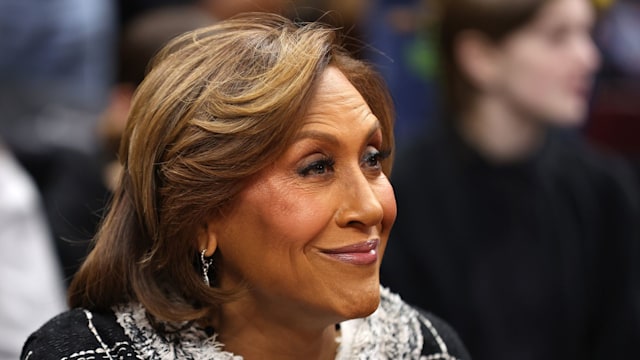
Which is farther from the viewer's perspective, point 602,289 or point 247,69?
point 602,289

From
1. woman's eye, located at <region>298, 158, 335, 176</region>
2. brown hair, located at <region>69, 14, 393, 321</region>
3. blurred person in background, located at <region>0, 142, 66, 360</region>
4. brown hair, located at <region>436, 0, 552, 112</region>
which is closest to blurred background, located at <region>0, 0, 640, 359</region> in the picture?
blurred person in background, located at <region>0, 142, 66, 360</region>

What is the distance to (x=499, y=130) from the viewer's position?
4.48 meters

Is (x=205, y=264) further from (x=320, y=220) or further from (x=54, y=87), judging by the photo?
(x=54, y=87)

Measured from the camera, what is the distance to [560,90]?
14.3ft

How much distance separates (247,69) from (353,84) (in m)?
0.21

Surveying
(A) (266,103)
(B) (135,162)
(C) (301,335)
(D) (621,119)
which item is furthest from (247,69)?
(D) (621,119)

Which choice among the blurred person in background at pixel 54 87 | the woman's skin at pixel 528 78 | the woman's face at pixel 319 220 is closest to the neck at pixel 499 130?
the woman's skin at pixel 528 78

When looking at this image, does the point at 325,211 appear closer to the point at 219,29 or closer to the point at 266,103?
the point at 266,103

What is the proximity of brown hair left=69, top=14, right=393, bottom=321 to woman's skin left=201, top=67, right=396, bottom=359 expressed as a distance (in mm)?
35

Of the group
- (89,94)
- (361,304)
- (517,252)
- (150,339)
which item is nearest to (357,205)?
(361,304)

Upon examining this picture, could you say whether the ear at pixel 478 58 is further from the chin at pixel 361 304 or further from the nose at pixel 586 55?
the chin at pixel 361 304

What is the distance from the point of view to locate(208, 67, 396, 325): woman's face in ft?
6.79

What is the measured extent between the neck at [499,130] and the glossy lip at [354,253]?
7.87ft

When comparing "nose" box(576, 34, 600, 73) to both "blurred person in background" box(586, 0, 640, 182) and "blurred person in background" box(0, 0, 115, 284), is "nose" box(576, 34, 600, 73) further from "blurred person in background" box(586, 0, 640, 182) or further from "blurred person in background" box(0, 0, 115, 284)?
"blurred person in background" box(0, 0, 115, 284)
